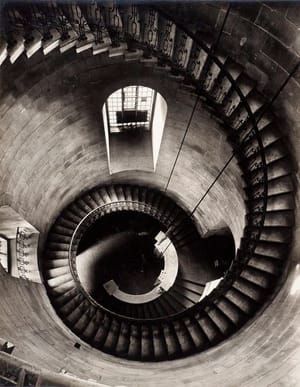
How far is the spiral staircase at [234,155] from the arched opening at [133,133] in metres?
3.25

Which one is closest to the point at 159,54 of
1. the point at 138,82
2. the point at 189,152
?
the point at 138,82

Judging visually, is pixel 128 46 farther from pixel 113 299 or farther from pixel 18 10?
pixel 113 299

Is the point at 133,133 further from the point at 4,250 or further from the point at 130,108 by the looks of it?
the point at 4,250

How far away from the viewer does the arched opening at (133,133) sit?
38.8 ft

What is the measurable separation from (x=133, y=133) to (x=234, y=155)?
5.09 meters

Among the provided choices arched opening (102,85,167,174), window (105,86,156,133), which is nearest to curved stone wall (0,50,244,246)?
arched opening (102,85,167,174)

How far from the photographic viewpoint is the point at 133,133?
12.9m

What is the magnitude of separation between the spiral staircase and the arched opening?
3.25 metres

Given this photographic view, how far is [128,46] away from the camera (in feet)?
23.1

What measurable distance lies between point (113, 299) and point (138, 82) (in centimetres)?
853

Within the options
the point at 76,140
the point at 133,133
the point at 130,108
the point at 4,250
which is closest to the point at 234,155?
the point at 130,108

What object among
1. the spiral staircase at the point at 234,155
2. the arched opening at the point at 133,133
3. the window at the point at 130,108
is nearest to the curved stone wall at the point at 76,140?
the arched opening at the point at 133,133

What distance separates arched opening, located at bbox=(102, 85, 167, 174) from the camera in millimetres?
11820

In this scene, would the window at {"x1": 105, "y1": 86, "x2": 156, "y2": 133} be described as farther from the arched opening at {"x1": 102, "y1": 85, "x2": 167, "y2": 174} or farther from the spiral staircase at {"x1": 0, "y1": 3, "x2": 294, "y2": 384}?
the spiral staircase at {"x1": 0, "y1": 3, "x2": 294, "y2": 384}
